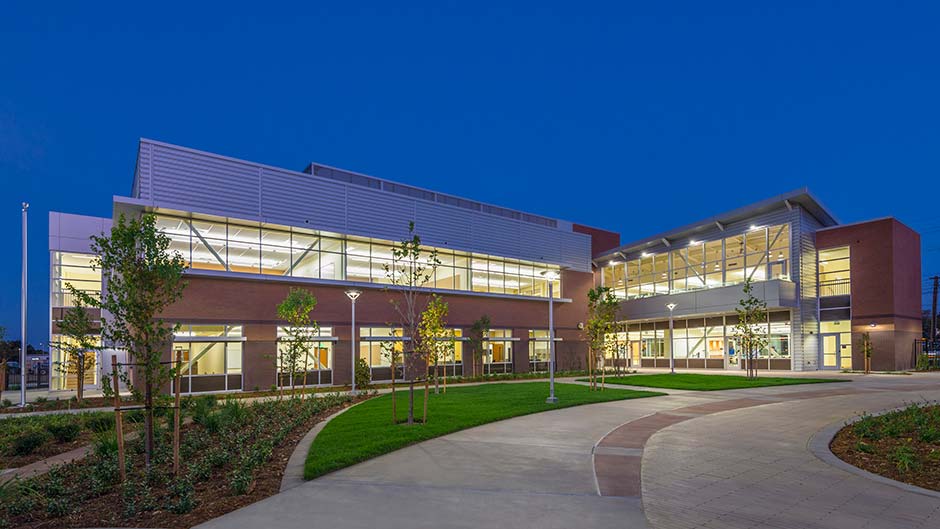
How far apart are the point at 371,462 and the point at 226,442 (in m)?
3.62

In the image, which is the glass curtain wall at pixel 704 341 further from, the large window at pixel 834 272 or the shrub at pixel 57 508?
the shrub at pixel 57 508

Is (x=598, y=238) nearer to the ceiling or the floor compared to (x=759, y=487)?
nearer to the ceiling

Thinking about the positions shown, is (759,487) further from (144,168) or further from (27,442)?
(144,168)

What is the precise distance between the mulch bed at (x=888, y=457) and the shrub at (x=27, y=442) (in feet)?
52.8

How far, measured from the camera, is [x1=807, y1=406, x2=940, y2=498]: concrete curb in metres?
7.58

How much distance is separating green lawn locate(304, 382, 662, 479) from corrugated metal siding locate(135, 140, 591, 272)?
13.7m

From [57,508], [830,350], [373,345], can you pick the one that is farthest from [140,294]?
[830,350]

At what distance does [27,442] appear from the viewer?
1177 cm

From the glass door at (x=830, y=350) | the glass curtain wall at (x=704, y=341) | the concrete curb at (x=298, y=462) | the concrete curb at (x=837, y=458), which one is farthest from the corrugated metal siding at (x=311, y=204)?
the concrete curb at (x=837, y=458)

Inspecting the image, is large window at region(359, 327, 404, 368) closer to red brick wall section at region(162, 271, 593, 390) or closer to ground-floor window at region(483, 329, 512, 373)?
red brick wall section at region(162, 271, 593, 390)

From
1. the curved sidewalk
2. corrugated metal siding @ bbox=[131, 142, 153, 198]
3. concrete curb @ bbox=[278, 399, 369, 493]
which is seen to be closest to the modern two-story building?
corrugated metal siding @ bbox=[131, 142, 153, 198]

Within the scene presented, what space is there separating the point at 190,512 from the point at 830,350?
44.7m

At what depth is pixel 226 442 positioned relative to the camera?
11133 mm

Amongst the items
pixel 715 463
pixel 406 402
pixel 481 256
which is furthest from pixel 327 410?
pixel 481 256
